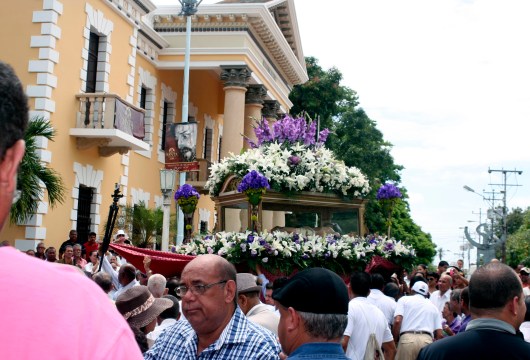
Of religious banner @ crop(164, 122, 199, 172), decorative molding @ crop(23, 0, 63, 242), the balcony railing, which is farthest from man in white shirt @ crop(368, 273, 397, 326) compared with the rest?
the balcony railing

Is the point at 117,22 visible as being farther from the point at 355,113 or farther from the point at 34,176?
the point at 355,113

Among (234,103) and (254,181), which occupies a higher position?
(234,103)

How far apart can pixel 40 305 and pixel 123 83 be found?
24.8 metres

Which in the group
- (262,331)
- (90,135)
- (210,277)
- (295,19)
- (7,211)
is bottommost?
(262,331)

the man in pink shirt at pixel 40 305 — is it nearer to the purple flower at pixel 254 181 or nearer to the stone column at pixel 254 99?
the purple flower at pixel 254 181

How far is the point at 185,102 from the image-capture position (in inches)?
989

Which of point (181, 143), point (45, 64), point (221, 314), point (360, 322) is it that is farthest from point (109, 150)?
point (221, 314)

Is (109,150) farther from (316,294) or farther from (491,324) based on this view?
(316,294)

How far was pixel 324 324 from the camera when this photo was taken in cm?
352

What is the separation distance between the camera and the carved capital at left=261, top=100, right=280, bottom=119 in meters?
38.0

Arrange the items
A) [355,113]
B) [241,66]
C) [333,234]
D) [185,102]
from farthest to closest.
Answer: [355,113] < [241,66] < [185,102] < [333,234]

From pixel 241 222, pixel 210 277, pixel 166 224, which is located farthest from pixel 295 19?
pixel 210 277

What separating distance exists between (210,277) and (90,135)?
1872 centimetres

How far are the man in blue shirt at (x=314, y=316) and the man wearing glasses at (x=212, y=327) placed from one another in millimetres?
833
